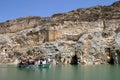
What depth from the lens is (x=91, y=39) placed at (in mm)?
62750

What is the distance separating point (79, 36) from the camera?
68250 mm

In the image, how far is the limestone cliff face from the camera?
61.1 meters

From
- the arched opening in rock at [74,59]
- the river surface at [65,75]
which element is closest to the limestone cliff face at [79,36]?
the arched opening in rock at [74,59]

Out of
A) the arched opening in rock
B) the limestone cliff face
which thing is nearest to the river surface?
the limestone cliff face

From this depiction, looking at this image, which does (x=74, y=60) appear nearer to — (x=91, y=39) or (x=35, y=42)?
(x=91, y=39)

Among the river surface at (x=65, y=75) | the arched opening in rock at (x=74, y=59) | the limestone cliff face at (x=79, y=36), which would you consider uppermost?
the limestone cliff face at (x=79, y=36)

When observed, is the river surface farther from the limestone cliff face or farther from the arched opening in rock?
the arched opening in rock

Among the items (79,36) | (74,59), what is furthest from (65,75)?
(79,36)

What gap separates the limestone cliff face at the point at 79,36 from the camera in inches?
2406

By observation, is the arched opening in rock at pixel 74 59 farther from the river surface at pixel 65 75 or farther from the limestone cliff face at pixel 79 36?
the river surface at pixel 65 75

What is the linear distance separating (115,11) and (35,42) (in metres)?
21.3

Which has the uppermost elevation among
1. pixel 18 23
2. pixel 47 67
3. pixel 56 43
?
pixel 18 23

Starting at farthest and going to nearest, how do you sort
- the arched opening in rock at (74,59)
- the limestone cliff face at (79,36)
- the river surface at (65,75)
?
the arched opening in rock at (74,59) → the limestone cliff face at (79,36) → the river surface at (65,75)

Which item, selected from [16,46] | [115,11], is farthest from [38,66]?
[115,11]
